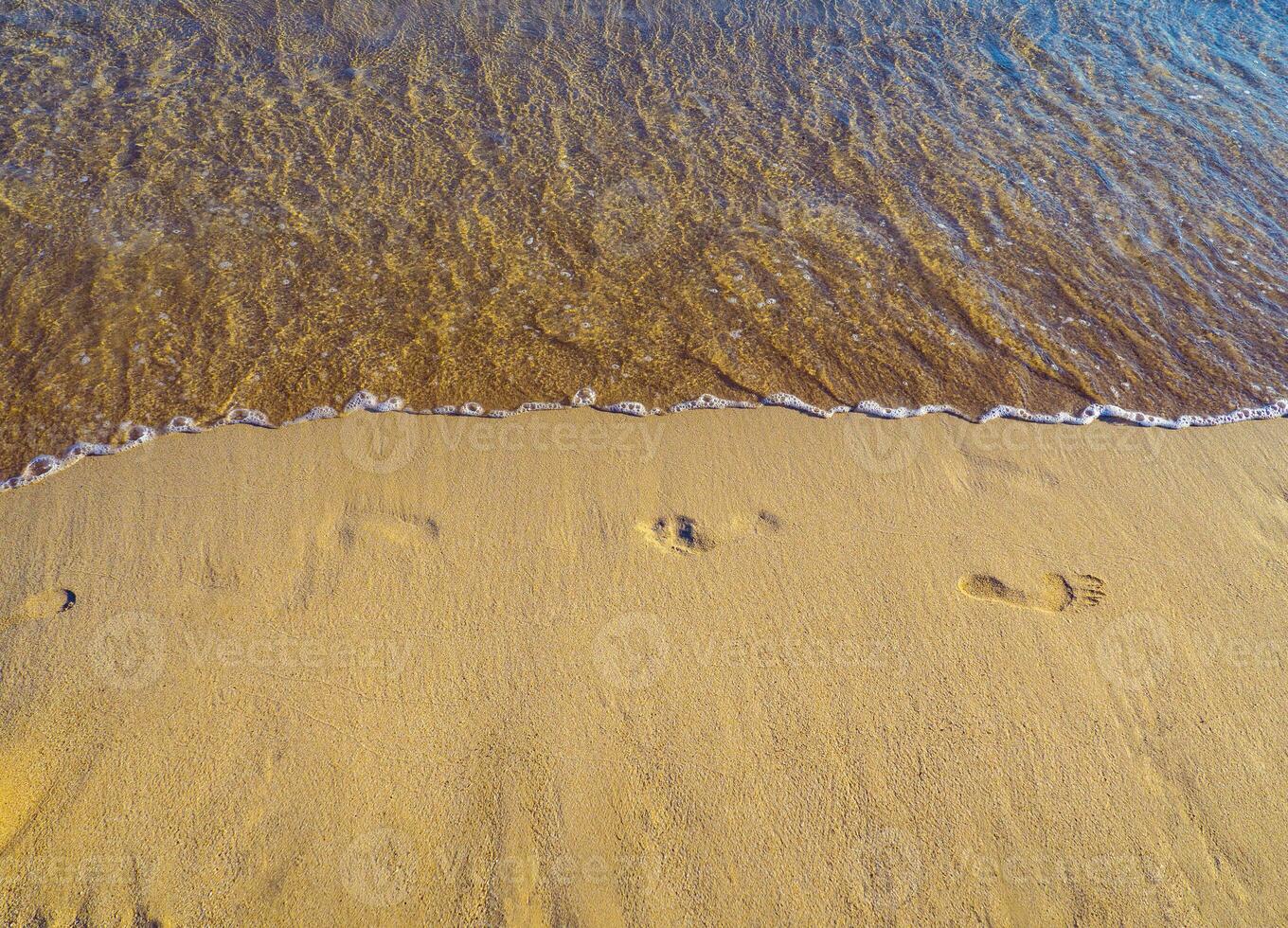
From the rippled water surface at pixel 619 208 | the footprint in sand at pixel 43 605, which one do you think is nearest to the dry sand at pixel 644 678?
the footprint in sand at pixel 43 605

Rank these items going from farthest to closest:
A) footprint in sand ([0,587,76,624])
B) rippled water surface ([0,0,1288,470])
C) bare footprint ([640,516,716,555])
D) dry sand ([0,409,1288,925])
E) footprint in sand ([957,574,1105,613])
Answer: rippled water surface ([0,0,1288,470]), bare footprint ([640,516,716,555]), footprint in sand ([957,574,1105,613]), footprint in sand ([0,587,76,624]), dry sand ([0,409,1288,925])

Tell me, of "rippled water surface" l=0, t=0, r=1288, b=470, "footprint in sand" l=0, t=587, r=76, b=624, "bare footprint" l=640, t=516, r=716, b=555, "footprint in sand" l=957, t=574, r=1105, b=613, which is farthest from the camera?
"rippled water surface" l=0, t=0, r=1288, b=470

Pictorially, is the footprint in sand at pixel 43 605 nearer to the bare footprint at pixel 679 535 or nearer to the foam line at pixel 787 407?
the foam line at pixel 787 407

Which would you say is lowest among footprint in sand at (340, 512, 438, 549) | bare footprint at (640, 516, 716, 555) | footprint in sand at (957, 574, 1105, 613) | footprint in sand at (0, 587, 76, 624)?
footprint in sand at (0, 587, 76, 624)

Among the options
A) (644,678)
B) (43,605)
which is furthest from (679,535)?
(43,605)

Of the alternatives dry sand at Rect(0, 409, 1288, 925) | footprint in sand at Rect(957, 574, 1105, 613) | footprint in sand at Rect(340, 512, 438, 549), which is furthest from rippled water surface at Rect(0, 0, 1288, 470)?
footprint in sand at Rect(957, 574, 1105, 613)

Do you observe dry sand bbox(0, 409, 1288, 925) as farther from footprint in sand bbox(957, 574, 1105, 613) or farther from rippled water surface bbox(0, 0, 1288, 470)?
rippled water surface bbox(0, 0, 1288, 470)

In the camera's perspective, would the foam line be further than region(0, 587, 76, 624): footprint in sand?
Yes

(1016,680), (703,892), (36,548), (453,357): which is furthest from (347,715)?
(1016,680)
